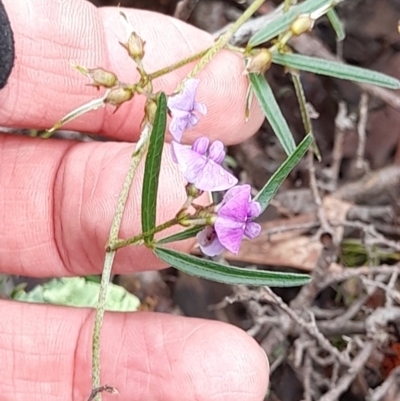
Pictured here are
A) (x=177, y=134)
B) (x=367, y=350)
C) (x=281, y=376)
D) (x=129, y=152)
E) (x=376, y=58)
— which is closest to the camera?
(x=177, y=134)

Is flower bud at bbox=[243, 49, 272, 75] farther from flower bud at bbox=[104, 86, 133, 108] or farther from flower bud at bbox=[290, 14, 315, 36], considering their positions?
flower bud at bbox=[104, 86, 133, 108]

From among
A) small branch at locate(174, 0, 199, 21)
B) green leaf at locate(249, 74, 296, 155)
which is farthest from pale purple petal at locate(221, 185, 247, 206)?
small branch at locate(174, 0, 199, 21)

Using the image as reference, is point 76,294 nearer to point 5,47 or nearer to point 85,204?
point 85,204

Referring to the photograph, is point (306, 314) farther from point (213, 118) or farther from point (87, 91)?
point (87, 91)

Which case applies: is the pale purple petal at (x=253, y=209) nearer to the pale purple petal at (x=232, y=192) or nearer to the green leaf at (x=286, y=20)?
the pale purple petal at (x=232, y=192)

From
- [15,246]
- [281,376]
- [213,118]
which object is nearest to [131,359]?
[15,246]
